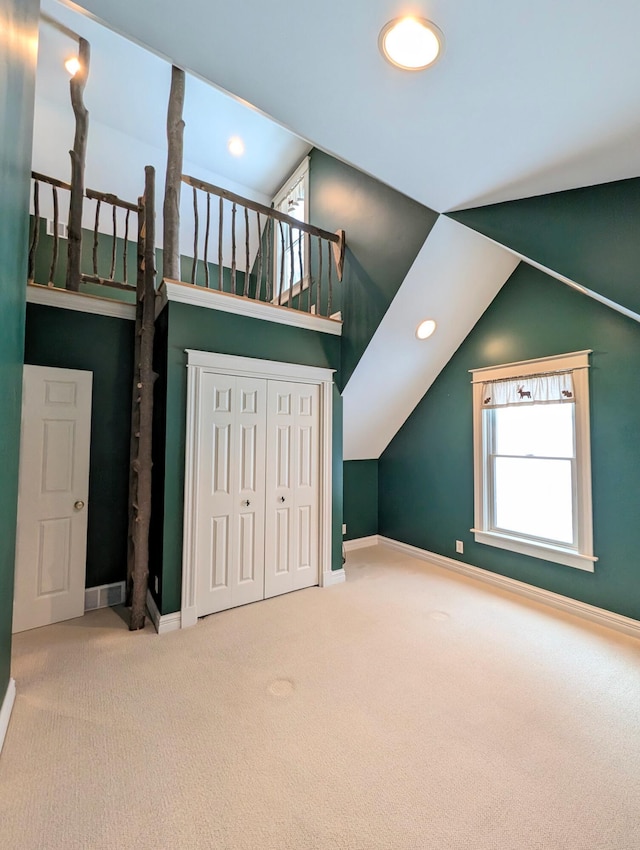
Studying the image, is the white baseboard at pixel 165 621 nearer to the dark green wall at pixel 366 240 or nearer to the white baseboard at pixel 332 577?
the white baseboard at pixel 332 577

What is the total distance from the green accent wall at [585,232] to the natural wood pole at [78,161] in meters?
3.40

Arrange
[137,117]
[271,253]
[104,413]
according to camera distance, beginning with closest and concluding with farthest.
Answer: [104,413], [137,117], [271,253]

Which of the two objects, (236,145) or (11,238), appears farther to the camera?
(236,145)

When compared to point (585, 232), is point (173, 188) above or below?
above

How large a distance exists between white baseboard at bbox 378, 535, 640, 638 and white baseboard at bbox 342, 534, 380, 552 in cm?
47

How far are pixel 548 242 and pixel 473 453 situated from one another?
2159mm

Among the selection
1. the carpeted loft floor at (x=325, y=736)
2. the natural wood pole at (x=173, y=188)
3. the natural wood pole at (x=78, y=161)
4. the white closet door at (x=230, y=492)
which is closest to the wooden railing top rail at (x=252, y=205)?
the natural wood pole at (x=173, y=188)

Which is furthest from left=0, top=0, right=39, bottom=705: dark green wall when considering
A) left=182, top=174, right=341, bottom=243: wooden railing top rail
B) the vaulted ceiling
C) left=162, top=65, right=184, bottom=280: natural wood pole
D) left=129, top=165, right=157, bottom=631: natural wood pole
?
left=182, top=174, right=341, bottom=243: wooden railing top rail

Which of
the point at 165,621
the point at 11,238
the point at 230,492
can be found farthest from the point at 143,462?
the point at 11,238

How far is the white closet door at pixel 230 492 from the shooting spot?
2939 mm

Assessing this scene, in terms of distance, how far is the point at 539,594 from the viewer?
10.6ft

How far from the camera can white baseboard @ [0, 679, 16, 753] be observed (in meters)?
1.74

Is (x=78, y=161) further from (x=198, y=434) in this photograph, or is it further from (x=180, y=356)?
(x=198, y=434)

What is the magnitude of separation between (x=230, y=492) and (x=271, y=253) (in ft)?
12.9
